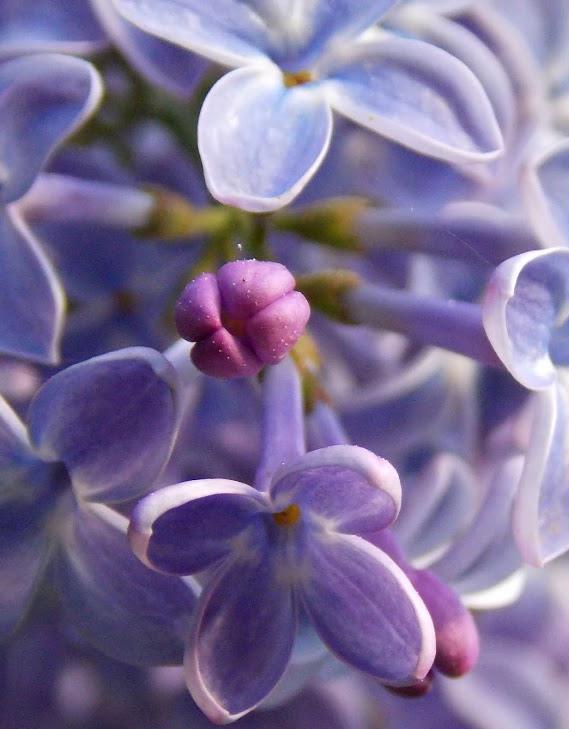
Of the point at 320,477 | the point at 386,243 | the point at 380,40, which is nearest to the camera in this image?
the point at 320,477

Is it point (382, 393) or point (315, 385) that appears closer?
point (315, 385)

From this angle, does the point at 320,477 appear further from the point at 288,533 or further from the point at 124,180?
the point at 124,180

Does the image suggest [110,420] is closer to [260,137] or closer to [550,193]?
[260,137]

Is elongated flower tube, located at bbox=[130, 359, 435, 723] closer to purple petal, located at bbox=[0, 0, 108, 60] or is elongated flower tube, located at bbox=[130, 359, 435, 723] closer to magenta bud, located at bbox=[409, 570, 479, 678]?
magenta bud, located at bbox=[409, 570, 479, 678]

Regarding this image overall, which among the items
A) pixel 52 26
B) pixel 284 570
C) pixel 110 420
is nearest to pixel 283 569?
pixel 284 570

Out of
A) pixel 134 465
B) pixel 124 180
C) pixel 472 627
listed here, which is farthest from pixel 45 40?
pixel 472 627

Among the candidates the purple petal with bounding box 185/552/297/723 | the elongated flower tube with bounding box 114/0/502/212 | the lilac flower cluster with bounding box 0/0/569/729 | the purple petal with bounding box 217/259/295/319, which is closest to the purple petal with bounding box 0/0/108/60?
the lilac flower cluster with bounding box 0/0/569/729

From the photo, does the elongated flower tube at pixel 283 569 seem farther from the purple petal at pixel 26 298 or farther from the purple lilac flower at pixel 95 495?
the purple petal at pixel 26 298
